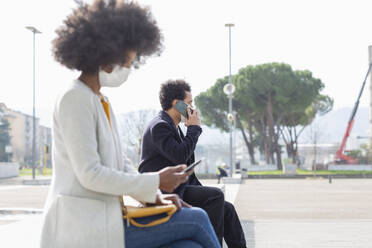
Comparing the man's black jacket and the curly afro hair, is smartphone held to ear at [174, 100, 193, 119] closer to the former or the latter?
the man's black jacket

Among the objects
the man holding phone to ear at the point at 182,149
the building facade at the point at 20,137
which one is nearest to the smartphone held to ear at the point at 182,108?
the man holding phone to ear at the point at 182,149

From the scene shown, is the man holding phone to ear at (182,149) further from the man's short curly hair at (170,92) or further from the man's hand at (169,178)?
the man's hand at (169,178)

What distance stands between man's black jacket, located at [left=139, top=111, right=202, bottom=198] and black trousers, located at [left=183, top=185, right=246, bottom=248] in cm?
17

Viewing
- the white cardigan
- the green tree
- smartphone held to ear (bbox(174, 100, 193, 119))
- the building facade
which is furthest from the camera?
the building facade

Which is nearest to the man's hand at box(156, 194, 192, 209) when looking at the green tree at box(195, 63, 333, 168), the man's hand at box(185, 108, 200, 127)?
the man's hand at box(185, 108, 200, 127)

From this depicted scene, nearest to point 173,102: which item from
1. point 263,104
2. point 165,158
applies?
point 165,158

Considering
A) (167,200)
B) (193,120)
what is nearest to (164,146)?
(193,120)

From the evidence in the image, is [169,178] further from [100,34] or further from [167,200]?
[100,34]

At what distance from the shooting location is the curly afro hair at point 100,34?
2.05 meters

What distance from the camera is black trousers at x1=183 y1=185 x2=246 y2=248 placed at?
3.72 m

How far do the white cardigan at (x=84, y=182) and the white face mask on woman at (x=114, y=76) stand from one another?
5.0 inches

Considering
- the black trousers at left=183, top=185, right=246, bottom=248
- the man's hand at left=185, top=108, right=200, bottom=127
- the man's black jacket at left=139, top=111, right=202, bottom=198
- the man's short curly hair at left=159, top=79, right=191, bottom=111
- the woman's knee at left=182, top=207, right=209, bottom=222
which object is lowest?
the black trousers at left=183, top=185, right=246, bottom=248

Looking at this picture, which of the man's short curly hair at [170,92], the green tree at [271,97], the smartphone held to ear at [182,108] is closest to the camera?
the smartphone held to ear at [182,108]

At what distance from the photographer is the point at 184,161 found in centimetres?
340
